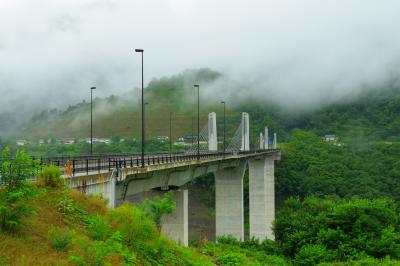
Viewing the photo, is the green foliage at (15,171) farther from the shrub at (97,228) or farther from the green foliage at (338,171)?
the green foliage at (338,171)

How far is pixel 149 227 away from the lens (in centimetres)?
1784

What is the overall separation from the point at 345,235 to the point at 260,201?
48736 mm

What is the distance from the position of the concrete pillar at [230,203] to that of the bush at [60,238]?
52.2 metres

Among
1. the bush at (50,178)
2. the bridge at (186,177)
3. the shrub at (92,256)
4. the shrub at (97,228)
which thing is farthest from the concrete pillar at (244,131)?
the shrub at (92,256)

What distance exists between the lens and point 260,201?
84812 mm

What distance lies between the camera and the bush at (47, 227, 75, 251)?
545 inches

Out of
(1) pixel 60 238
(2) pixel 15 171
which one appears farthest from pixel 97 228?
(2) pixel 15 171

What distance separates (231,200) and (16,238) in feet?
180

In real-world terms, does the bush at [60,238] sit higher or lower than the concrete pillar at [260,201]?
higher

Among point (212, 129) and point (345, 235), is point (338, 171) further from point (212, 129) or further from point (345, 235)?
point (345, 235)

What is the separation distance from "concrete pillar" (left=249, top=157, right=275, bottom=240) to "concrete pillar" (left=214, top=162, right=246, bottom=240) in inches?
508

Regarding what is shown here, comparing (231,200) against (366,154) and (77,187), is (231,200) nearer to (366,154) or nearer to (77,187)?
(77,187)

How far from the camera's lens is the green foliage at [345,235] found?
113ft

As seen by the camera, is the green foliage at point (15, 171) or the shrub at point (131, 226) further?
the shrub at point (131, 226)
